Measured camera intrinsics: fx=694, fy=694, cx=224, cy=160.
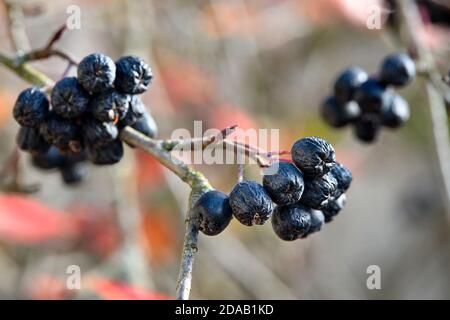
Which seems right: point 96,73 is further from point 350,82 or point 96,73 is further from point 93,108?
point 350,82

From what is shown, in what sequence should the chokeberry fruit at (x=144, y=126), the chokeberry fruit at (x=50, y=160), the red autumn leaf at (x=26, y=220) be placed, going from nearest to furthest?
1. the chokeberry fruit at (x=144, y=126)
2. the chokeberry fruit at (x=50, y=160)
3. the red autumn leaf at (x=26, y=220)

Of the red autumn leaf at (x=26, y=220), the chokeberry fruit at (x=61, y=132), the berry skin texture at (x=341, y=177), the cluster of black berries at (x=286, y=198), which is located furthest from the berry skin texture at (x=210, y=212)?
the red autumn leaf at (x=26, y=220)

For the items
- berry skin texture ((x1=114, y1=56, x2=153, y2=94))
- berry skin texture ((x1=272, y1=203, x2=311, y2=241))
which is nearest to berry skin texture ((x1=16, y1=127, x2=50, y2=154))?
berry skin texture ((x1=114, y1=56, x2=153, y2=94))

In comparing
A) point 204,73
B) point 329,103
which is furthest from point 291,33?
point 329,103

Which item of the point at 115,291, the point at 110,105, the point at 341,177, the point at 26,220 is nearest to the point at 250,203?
the point at 341,177

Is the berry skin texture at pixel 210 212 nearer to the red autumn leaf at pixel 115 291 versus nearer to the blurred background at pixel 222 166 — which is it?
the red autumn leaf at pixel 115 291

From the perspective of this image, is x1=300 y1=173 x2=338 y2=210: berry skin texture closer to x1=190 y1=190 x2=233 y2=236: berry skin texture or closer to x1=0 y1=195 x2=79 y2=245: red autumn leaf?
x1=190 y1=190 x2=233 y2=236: berry skin texture
